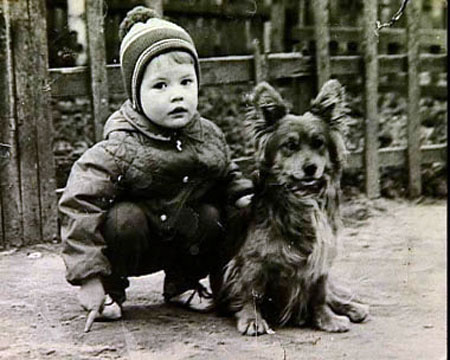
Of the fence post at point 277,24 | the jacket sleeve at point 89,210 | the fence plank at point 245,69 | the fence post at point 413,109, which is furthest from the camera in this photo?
the fence post at point 277,24

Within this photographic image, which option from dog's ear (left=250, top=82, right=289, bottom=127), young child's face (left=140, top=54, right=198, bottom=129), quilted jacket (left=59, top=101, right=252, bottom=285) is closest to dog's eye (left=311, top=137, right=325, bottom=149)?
dog's ear (left=250, top=82, right=289, bottom=127)

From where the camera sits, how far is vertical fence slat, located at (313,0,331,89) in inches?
141

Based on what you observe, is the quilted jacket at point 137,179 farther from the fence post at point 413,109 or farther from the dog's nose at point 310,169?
the fence post at point 413,109

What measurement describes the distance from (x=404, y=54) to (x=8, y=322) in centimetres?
225

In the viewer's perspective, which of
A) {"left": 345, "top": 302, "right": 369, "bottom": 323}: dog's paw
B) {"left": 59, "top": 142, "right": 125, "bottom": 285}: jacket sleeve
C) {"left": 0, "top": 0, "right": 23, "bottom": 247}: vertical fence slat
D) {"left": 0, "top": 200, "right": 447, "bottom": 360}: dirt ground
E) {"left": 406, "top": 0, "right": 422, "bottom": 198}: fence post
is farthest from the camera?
{"left": 406, "top": 0, "right": 422, "bottom": 198}: fence post

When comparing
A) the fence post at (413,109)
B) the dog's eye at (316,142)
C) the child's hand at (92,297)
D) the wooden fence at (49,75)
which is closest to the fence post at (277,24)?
the wooden fence at (49,75)

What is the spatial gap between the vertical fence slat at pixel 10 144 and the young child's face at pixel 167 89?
100 cm

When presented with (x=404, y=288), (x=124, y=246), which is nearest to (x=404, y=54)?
(x=404, y=288)

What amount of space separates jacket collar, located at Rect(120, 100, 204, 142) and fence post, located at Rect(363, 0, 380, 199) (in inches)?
59.1

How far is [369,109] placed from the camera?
379 centimetres

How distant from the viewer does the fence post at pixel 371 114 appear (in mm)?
3705

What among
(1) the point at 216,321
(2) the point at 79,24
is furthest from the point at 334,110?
(2) the point at 79,24

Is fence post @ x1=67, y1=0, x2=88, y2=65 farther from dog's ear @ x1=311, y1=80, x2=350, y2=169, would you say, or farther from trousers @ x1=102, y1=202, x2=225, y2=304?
dog's ear @ x1=311, y1=80, x2=350, y2=169

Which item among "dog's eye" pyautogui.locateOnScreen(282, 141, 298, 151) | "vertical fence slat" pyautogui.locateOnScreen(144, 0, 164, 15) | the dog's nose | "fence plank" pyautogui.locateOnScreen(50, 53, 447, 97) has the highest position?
"vertical fence slat" pyautogui.locateOnScreen(144, 0, 164, 15)
